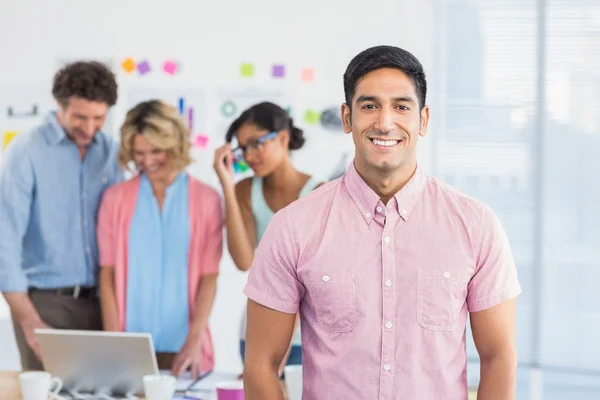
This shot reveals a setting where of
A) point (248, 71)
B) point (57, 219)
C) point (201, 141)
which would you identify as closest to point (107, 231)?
point (57, 219)

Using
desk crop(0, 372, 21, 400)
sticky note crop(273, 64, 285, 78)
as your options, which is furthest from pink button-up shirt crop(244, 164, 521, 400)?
sticky note crop(273, 64, 285, 78)

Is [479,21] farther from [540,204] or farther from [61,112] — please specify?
[61,112]

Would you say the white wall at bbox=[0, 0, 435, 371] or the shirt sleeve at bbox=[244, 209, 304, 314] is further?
the white wall at bbox=[0, 0, 435, 371]

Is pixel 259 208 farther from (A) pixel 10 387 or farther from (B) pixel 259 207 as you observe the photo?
(A) pixel 10 387

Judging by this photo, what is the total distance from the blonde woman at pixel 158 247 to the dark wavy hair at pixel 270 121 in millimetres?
294

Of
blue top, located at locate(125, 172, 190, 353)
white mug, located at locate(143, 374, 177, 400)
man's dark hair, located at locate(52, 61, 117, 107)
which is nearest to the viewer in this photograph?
→ white mug, located at locate(143, 374, 177, 400)

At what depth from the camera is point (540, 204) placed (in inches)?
176

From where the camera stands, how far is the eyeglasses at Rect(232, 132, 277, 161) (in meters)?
3.54

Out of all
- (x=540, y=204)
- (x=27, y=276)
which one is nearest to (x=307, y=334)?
(x=27, y=276)

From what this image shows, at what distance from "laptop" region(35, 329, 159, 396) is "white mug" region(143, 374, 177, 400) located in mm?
155

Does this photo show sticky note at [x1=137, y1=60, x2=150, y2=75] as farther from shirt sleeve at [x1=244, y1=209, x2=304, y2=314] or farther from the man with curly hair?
shirt sleeve at [x1=244, y1=209, x2=304, y2=314]

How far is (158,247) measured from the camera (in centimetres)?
350

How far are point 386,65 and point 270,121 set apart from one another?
6.37 feet

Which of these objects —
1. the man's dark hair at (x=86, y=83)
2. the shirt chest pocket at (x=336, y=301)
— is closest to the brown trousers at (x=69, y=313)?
the man's dark hair at (x=86, y=83)
